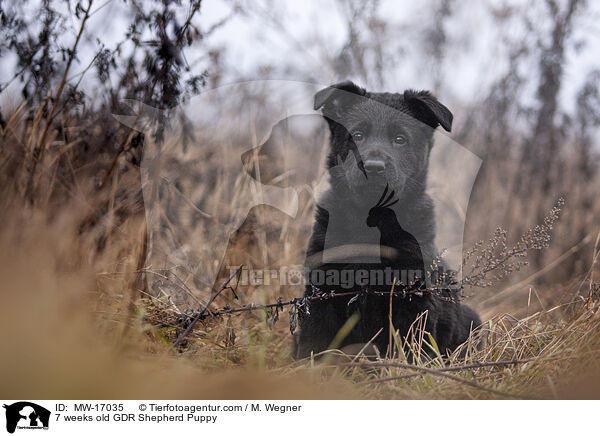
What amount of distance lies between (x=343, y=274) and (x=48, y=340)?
1.52 m

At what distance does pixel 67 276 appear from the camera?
72.2 inches

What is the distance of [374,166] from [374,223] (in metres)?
0.32

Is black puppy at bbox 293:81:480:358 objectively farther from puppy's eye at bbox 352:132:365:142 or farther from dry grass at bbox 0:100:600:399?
dry grass at bbox 0:100:600:399

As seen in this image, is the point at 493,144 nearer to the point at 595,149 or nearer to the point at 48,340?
the point at 595,149

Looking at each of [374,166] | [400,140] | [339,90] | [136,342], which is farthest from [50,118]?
[400,140]

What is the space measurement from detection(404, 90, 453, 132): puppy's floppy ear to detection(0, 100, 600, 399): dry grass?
3.74ft

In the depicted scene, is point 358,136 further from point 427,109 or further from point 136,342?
point 136,342

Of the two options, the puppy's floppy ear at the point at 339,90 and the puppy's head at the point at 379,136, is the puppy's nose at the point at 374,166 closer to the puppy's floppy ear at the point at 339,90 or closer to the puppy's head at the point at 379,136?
the puppy's head at the point at 379,136

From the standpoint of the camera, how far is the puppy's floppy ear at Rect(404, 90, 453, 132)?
246 cm

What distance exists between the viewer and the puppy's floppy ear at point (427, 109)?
2459 mm

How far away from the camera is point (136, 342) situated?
1585 millimetres

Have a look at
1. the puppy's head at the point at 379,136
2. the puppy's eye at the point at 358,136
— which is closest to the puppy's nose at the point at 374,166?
the puppy's head at the point at 379,136
